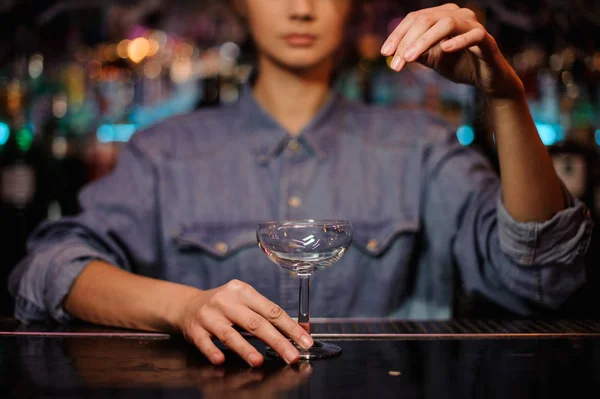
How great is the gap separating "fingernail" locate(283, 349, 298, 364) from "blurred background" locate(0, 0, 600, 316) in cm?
176

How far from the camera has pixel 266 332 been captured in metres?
0.94

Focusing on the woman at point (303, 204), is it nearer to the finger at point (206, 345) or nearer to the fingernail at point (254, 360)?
the finger at point (206, 345)

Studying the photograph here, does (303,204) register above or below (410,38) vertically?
below

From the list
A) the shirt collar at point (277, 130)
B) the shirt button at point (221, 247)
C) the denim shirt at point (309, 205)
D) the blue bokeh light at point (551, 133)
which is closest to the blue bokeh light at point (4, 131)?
the denim shirt at point (309, 205)

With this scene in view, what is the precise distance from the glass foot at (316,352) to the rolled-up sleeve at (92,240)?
481mm

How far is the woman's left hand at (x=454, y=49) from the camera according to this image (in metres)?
0.99

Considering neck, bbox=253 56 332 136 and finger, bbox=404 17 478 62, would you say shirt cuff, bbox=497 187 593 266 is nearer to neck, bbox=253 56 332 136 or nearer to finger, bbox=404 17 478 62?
finger, bbox=404 17 478 62

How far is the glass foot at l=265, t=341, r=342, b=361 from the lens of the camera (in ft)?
3.14

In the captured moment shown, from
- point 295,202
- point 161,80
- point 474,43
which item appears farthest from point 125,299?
point 161,80

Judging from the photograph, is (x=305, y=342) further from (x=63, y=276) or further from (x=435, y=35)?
(x=63, y=276)

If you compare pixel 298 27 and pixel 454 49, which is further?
pixel 298 27

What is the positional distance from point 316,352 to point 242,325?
10cm

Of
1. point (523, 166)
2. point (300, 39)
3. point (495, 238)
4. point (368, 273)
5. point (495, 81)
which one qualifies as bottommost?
point (368, 273)

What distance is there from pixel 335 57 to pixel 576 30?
4.39ft
